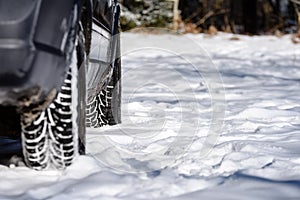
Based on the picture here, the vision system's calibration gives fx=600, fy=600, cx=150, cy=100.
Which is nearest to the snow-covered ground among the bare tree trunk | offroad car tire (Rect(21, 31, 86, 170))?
offroad car tire (Rect(21, 31, 86, 170))

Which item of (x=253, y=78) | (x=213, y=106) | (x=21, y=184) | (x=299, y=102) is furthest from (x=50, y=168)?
(x=253, y=78)

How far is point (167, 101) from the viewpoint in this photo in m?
4.71

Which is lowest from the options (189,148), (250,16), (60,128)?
(189,148)

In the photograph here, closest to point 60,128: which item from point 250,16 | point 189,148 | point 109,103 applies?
point 189,148

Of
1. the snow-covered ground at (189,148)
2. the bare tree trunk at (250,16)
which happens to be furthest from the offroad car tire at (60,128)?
the bare tree trunk at (250,16)

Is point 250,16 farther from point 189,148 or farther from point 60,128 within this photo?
point 60,128

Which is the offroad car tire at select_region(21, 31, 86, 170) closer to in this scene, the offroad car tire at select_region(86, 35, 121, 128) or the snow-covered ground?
the snow-covered ground

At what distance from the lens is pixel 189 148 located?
282 centimetres

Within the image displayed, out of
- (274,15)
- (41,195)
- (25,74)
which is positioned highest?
(274,15)

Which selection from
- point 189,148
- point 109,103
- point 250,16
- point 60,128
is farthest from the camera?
point 250,16

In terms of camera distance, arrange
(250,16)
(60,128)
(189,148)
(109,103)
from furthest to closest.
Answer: (250,16) < (109,103) < (189,148) < (60,128)

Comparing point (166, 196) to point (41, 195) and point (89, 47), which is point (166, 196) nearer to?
point (41, 195)

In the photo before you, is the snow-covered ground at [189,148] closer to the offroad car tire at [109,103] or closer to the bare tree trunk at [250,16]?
the offroad car tire at [109,103]

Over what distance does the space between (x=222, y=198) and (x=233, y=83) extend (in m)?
4.26
